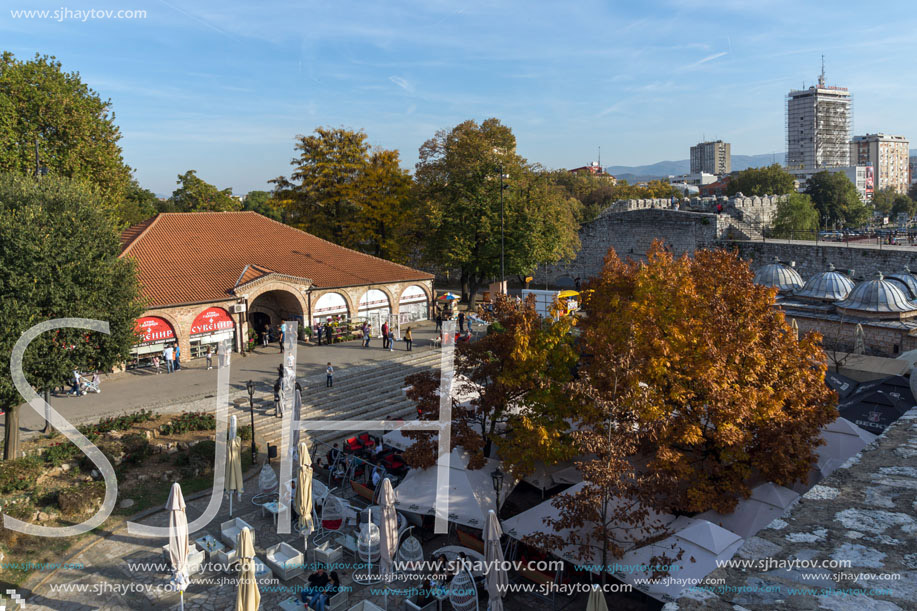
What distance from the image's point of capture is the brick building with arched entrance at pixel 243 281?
23531 millimetres

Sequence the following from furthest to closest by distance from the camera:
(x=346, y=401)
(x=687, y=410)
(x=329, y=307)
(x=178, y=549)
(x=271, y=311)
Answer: (x=271, y=311)
(x=329, y=307)
(x=346, y=401)
(x=687, y=410)
(x=178, y=549)

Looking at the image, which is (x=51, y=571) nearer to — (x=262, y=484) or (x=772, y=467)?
(x=262, y=484)

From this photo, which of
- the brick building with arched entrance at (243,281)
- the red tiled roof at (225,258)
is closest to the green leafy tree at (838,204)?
the brick building with arched entrance at (243,281)

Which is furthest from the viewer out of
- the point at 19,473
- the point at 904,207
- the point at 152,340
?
the point at 904,207

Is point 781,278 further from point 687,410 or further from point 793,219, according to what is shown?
point 687,410

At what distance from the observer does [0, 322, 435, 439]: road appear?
18391 mm

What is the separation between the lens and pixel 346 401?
68.5 feet

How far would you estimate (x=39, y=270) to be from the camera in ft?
48.0

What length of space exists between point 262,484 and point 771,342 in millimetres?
12316

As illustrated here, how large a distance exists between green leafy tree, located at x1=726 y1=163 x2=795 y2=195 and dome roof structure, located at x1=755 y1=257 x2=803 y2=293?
45.7 meters

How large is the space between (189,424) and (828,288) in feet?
92.1

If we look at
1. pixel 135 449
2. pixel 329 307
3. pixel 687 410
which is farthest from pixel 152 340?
pixel 687 410

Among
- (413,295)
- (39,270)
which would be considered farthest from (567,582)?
(413,295)

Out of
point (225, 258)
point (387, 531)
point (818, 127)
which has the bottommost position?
point (387, 531)
